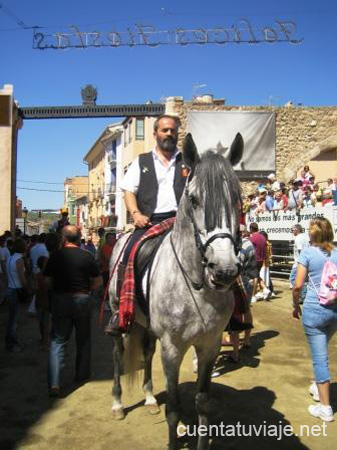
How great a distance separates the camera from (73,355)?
23.2 ft

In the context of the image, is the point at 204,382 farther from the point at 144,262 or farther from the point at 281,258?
the point at 281,258

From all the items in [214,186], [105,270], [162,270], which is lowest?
[105,270]

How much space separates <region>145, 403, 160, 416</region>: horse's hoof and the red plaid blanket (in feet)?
4.54

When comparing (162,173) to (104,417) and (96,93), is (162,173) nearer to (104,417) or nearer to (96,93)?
(104,417)

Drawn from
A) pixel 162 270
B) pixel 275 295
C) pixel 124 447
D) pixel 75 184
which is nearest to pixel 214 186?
pixel 162 270

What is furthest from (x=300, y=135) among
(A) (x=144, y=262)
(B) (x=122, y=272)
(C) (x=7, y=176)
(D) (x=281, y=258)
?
(A) (x=144, y=262)

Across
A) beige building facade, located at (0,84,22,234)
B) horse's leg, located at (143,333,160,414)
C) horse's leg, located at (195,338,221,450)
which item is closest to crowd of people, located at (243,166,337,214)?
horse's leg, located at (143,333,160,414)

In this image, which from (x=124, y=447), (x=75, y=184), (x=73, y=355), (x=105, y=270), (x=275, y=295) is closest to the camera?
(x=124, y=447)

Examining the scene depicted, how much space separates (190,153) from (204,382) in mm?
1995

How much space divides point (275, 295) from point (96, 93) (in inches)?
724

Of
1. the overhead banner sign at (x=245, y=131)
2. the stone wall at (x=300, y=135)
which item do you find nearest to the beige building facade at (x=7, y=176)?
the stone wall at (x=300, y=135)

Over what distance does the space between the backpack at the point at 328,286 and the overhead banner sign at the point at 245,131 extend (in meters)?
18.7

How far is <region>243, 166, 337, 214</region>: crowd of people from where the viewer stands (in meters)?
13.7

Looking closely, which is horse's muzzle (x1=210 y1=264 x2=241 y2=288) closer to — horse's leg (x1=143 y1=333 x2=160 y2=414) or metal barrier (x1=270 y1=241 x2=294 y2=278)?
horse's leg (x1=143 y1=333 x2=160 y2=414)
